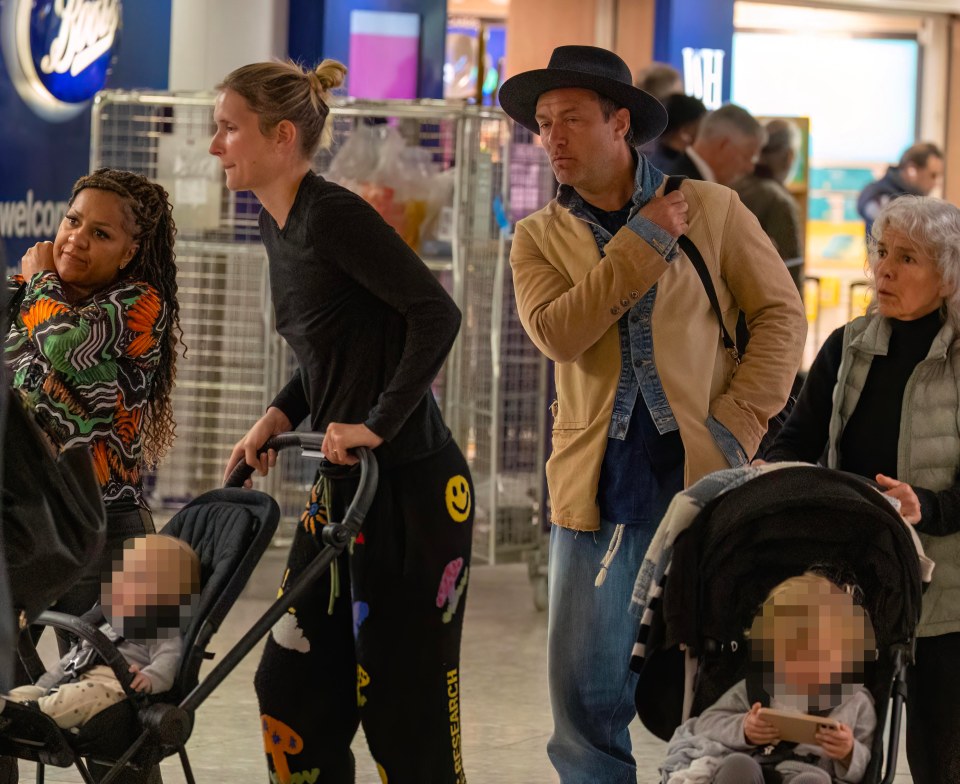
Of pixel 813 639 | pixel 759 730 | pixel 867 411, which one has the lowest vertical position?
pixel 759 730

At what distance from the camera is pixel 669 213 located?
115 inches

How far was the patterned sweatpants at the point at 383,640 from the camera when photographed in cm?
294

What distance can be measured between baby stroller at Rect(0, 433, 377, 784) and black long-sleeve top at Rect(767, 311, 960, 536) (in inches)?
37.0

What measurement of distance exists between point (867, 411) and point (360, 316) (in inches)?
40.5

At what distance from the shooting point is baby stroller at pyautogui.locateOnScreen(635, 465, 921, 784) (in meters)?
2.63

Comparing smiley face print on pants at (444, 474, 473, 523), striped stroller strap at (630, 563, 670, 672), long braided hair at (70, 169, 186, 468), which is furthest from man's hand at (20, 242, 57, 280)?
striped stroller strap at (630, 563, 670, 672)

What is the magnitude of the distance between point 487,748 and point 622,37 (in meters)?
8.69

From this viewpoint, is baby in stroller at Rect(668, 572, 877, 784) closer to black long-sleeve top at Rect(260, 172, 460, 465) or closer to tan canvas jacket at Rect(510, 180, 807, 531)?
tan canvas jacket at Rect(510, 180, 807, 531)

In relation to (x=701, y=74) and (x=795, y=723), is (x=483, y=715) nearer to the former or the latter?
(x=795, y=723)

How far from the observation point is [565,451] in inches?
120

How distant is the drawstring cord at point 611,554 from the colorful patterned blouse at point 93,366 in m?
0.99

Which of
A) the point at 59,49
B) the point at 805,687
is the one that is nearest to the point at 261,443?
the point at 805,687

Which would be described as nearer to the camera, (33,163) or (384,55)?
(33,163)

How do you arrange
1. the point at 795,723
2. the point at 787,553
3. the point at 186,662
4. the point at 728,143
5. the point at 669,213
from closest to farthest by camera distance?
1. the point at 795,723
2. the point at 787,553
3. the point at 186,662
4. the point at 669,213
5. the point at 728,143
